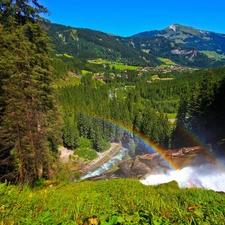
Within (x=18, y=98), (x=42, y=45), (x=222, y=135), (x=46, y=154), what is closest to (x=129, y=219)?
(x=18, y=98)

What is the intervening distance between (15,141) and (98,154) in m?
60.8

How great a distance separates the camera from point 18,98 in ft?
51.2

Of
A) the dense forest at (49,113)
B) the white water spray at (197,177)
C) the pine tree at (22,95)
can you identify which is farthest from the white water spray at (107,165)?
the pine tree at (22,95)

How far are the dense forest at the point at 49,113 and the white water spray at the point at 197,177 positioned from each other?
1201cm

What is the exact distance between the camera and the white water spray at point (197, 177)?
31.7 m

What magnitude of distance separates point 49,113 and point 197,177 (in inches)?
1131

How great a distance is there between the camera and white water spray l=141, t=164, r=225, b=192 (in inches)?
1249

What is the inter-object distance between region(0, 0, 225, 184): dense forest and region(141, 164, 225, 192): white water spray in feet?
39.4

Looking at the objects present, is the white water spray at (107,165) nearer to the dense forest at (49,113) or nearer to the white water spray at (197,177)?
the dense forest at (49,113)

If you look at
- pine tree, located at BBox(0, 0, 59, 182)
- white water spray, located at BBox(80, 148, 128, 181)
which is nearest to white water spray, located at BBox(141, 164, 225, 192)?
pine tree, located at BBox(0, 0, 59, 182)

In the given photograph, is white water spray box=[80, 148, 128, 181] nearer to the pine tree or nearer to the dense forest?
the dense forest

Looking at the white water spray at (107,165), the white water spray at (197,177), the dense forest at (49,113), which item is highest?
the dense forest at (49,113)

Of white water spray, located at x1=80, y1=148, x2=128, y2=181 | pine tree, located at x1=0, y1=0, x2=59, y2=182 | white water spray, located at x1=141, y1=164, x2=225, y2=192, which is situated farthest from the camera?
white water spray, located at x1=80, y1=148, x2=128, y2=181

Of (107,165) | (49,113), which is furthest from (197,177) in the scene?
(107,165)
